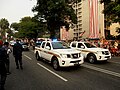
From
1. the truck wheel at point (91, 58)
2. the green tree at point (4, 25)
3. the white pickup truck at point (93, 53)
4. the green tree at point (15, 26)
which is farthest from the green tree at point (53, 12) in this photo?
the green tree at point (4, 25)

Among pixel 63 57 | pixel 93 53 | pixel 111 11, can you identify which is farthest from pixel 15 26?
pixel 63 57

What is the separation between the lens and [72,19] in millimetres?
40094

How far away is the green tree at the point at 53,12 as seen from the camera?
35906mm

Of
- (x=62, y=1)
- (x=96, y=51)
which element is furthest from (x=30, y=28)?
(x=96, y=51)

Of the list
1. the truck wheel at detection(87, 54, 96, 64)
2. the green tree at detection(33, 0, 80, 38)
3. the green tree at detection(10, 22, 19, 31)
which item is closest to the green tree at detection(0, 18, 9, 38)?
the green tree at detection(10, 22, 19, 31)

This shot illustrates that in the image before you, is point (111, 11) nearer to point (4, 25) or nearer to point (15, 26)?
point (15, 26)

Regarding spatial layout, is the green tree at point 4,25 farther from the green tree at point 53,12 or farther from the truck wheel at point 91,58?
the truck wheel at point 91,58

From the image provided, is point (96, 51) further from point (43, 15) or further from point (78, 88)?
point (43, 15)

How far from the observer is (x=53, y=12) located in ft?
120

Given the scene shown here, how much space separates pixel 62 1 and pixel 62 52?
26.1 metres

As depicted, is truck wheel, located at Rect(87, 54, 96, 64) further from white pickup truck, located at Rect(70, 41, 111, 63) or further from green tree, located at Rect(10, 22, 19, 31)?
green tree, located at Rect(10, 22, 19, 31)

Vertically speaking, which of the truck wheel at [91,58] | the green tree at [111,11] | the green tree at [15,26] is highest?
the green tree at [15,26]

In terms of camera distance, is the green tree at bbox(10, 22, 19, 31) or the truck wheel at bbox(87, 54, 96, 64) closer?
the truck wheel at bbox(87, 54, 96, 64)

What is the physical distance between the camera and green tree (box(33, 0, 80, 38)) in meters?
35.9
